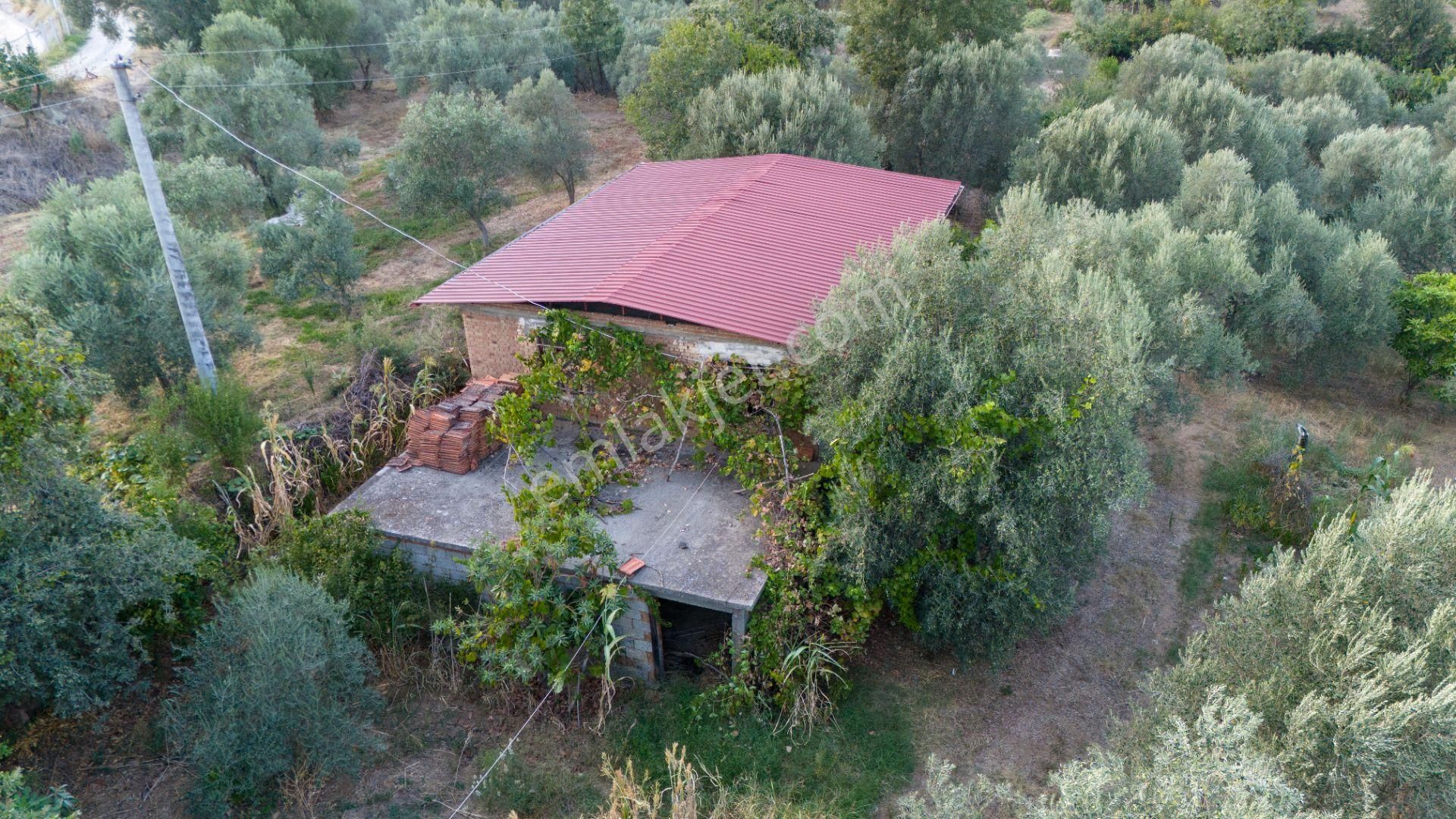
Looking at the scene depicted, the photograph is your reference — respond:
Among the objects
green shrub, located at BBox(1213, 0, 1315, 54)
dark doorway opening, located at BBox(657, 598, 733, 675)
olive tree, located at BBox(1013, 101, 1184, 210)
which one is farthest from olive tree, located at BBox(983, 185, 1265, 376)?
green shrub, located at BBox(1213, 0, 1315, 54)

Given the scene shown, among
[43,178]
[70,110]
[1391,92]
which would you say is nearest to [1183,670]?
[43,178]

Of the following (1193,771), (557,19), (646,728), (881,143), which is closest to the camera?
(1193,771)

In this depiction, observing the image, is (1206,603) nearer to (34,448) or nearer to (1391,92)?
(34,448)

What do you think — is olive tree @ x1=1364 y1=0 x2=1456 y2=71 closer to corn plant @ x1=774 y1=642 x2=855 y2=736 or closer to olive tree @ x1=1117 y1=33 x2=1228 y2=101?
olive tree @ x1=1117 y1=33 x2=1228 y2=101

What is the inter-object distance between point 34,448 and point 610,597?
16.8 feet

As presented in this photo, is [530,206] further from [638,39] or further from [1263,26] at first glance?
[1263,26]

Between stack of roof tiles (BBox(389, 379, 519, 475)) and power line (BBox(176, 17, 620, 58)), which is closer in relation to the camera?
stack of roof tiles (BBox(389, 379, 519, 475))

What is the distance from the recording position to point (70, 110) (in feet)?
81.3

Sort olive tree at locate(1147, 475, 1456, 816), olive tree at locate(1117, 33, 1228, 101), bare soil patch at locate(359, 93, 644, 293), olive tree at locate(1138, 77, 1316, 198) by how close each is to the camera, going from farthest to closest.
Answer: olive tree at locate(1117, 33, 1228, 101) → olive tree at locate(1138, 77, 1316, 198) → bare soil patch at locate(359, 93, 644, 293) → olive tree at locate(1147, 475, 1456, 816)

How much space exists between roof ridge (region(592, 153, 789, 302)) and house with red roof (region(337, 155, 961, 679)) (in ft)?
0.13

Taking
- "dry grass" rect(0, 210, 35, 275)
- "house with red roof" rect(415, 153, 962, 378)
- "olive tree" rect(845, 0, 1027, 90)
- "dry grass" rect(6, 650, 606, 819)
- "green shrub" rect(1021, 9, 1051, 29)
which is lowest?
"dry grass" rect(6, 650, 606, 819)

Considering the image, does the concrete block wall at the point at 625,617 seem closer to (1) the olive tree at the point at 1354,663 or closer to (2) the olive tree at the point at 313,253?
(1) the olive tree at the point at 1354,663

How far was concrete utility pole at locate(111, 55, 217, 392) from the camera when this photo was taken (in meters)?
10.4

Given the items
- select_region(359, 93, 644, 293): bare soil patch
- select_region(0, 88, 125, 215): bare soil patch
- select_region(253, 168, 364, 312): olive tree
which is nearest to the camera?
select_region(253, 168, 364, 312): olive tree
